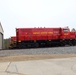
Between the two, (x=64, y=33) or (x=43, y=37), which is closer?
(x=43, y=37)

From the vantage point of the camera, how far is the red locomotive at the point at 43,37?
47281 millimetres

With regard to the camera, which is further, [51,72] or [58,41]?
[58,41]

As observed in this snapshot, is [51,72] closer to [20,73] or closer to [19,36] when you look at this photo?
[20,73]

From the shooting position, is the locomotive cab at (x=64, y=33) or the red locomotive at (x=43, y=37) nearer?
the red locomotive at (x=43, y=37)

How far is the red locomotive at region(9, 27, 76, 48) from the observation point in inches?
1861

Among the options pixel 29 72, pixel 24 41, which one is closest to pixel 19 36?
pixel 24 41

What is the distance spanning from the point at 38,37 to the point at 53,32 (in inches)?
126

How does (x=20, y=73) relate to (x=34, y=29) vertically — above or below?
below

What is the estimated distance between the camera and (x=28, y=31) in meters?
48.3

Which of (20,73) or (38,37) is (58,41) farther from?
(20,73)

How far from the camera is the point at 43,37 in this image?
48.5 meters

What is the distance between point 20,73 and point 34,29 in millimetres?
35177

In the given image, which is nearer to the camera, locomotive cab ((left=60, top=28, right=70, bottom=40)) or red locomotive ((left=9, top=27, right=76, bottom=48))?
red locomotive ((left=9, top=27, right=76, bottom=48))

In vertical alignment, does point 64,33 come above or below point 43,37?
above
